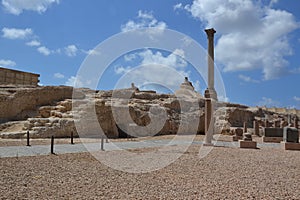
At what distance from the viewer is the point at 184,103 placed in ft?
95.1

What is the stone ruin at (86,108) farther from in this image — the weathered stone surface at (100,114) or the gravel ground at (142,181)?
the gravel ground at (142,181)

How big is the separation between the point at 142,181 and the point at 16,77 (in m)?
29.1

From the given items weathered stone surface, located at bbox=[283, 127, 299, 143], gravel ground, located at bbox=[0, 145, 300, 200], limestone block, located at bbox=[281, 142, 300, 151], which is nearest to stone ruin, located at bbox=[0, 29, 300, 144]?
weathered stone surface, located at bbox=[283, 127, 299, 143]

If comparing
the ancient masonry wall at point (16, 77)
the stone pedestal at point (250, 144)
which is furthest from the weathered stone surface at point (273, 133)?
the ancient masonry wall at point (16, 77)

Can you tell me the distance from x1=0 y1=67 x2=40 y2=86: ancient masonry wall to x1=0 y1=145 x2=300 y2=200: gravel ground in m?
24.3

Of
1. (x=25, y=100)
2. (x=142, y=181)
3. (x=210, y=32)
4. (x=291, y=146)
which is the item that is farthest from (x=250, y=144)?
(x=25, y=100)

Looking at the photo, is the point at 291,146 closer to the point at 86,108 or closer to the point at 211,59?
the point at 211,59

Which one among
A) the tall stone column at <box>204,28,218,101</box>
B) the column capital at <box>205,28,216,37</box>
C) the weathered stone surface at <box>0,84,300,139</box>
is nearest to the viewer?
the weathered stone surface at <box>0,84,300,139</box>

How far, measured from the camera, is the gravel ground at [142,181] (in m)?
5.44

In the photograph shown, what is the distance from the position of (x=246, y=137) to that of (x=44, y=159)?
12.1 m

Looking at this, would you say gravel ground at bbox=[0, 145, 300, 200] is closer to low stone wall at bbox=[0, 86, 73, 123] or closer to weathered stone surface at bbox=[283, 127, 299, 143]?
weathered stone surface at bbox=[283, 127, 299, 143]

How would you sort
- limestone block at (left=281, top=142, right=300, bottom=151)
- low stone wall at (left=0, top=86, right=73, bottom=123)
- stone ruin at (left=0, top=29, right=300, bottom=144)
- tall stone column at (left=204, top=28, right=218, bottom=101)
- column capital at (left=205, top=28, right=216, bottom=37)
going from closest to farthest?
1. limestone block at (left=281, top=142, right=300, bottom=151)
2. stone ruin at (left=0, top=29, right=300, bottom=144)
3. tall stone column at (left=204, top=28, right=218, bottom=101)
4. column capital at (left=205, top=28, right=216, bottom=37)
5. low stone wall at (left=0, top=86, right=73, bottom=123)

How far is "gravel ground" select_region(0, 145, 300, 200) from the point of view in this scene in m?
5.44

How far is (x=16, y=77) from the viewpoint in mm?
31328
